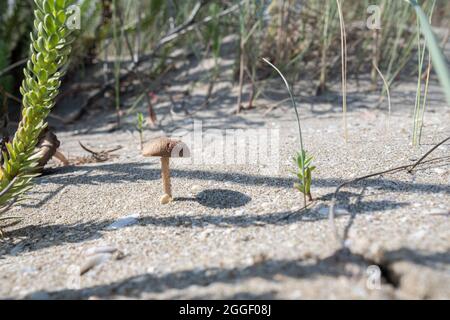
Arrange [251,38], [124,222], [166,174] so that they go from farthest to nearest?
[251,38] < [166,174] < [124,222]

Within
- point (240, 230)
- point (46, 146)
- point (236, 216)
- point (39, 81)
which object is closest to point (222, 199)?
point (236, 216)

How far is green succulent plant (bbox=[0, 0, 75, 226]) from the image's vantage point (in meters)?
1.22

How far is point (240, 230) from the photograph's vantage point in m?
1.25

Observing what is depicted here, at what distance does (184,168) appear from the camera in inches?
71.9

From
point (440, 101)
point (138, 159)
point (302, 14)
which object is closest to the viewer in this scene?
point (138, 159)

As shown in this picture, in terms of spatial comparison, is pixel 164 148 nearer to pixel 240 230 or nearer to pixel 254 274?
pixel 240 230

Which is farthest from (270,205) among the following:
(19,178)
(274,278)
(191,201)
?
(19,178)

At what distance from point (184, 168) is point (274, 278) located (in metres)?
0.92

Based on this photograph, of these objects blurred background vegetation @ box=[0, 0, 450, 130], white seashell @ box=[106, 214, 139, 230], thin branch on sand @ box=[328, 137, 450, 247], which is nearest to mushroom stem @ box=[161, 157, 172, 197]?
white seashell @ box=[106, 214, 139, 230]

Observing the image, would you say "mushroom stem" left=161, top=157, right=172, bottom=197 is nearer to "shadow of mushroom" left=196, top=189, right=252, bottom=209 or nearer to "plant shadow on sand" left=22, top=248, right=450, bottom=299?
"shadow of mushroom" left=196, top=189, right=252, bottom=209

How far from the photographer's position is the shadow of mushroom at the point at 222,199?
1.45 m

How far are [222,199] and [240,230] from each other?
0.87 feet

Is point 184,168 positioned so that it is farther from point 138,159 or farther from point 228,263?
point 228,263
